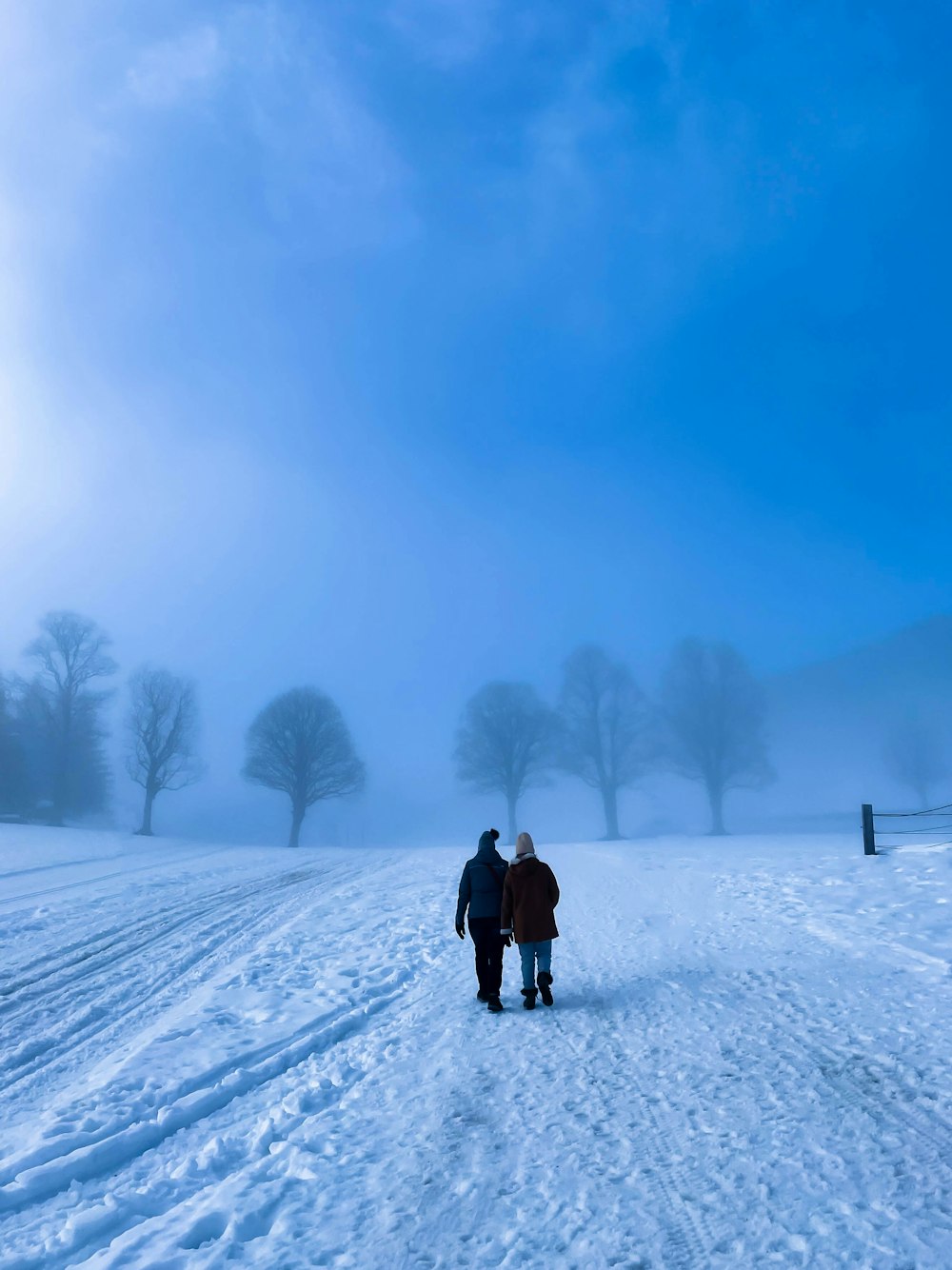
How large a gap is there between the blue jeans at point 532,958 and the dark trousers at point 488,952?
31cm

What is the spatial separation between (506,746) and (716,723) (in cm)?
1385

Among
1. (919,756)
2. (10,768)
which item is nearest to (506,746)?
(10,768)

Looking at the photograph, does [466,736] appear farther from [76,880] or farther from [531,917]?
[531,917]

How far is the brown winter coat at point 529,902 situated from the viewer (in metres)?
8.38

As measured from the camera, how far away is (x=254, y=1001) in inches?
338

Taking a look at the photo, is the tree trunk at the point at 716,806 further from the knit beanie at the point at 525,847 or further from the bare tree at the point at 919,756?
the knit beanie at the point at 525,847

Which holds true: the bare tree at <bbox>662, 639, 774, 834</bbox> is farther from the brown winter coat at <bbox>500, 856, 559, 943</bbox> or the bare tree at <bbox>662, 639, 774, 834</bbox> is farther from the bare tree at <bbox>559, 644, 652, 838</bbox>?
the brown winter coat at <bbox>500, 856, 559, 943</bbox>

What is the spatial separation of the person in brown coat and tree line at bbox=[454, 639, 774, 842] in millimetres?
35361

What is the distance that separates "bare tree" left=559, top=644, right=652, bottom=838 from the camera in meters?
44.8

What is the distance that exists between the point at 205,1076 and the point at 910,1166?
221 inches

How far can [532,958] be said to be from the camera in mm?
8617

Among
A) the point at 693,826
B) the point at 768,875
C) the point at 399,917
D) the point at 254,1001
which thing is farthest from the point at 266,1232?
the point at 693,826

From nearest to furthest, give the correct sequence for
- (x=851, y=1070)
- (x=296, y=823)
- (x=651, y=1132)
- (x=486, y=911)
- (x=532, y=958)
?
(x=651, y=1132) < (x=851, y=1070) < (x=532, y=958) < (x=486, y=911) < (x=296, y=823)

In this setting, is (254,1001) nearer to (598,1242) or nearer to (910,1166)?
(598,1242)
